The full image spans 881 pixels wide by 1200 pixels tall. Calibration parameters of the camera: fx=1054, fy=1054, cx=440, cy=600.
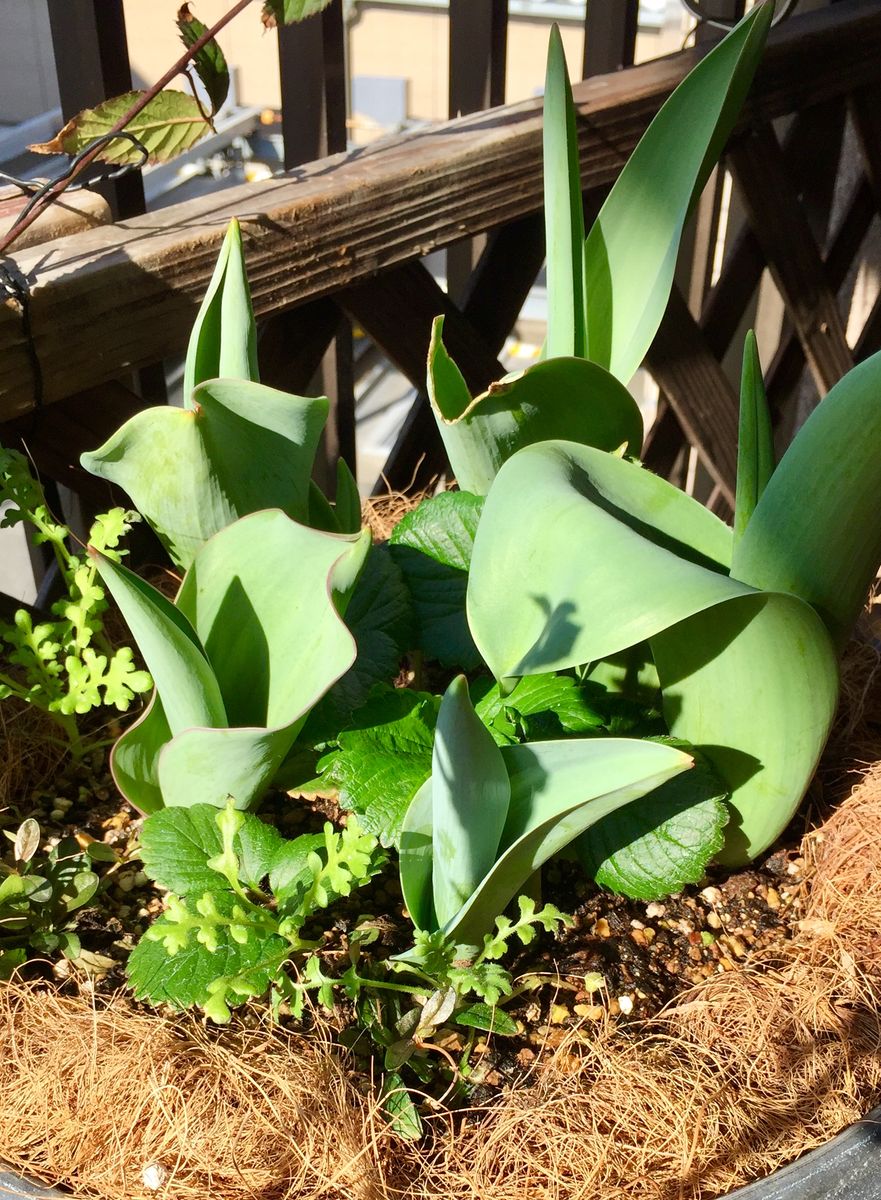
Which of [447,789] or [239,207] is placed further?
[239,207]

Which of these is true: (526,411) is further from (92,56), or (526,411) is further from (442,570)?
(92,56)

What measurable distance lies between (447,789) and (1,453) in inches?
14.1

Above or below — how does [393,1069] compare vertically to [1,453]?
below

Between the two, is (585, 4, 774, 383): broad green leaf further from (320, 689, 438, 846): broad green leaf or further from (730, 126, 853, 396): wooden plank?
(730, 126, 853, 396): wooden plank

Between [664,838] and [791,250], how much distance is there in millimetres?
925

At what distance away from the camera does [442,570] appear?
726mm

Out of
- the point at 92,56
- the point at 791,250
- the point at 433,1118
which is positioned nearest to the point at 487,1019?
the point at 433,1118

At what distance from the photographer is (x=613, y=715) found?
2.14ft

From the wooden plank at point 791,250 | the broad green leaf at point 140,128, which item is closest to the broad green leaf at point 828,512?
the broad green leaf at point 140,128

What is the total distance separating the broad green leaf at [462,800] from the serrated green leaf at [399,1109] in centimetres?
9

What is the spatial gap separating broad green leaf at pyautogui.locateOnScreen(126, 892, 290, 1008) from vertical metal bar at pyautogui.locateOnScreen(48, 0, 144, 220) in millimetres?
645

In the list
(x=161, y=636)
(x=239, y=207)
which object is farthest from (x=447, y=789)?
(x=239, y=207)

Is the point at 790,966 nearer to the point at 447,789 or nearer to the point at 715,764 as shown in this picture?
the point at 715,764

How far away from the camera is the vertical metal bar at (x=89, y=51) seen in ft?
2.69
